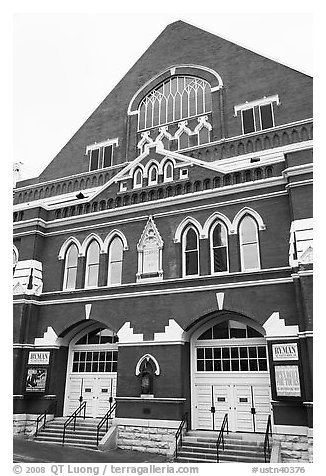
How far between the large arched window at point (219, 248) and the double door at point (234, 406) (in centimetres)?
422

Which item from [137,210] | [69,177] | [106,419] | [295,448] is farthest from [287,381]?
[69,177]

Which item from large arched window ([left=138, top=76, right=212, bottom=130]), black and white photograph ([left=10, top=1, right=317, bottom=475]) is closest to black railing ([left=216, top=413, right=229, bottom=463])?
black and white photograph ([left=10, top=1, right=317, bottom=475])

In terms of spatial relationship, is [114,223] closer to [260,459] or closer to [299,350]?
[299,350]

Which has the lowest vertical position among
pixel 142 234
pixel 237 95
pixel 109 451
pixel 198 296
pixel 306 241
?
pixel 109 451

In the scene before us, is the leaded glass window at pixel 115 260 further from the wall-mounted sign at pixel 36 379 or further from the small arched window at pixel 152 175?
the wall-mounted sign at pixel 36 379

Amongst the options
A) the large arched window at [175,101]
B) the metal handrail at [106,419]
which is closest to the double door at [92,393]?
the metal handrail at [106,419]

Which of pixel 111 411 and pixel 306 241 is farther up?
pixel 306 241

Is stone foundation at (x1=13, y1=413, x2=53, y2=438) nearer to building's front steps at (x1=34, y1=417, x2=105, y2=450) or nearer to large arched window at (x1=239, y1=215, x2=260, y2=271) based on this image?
building's front steps at (x1=34, y1=417, x2=105, y2=450)

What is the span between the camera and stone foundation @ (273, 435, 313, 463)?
12.5 meters

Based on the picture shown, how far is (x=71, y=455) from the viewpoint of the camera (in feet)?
45.0

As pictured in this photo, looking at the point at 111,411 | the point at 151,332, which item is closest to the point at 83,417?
the point at 111,411

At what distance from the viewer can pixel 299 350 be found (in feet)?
44.6

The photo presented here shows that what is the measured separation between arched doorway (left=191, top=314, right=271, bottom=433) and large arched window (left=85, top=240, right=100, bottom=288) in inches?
199

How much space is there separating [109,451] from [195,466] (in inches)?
157
